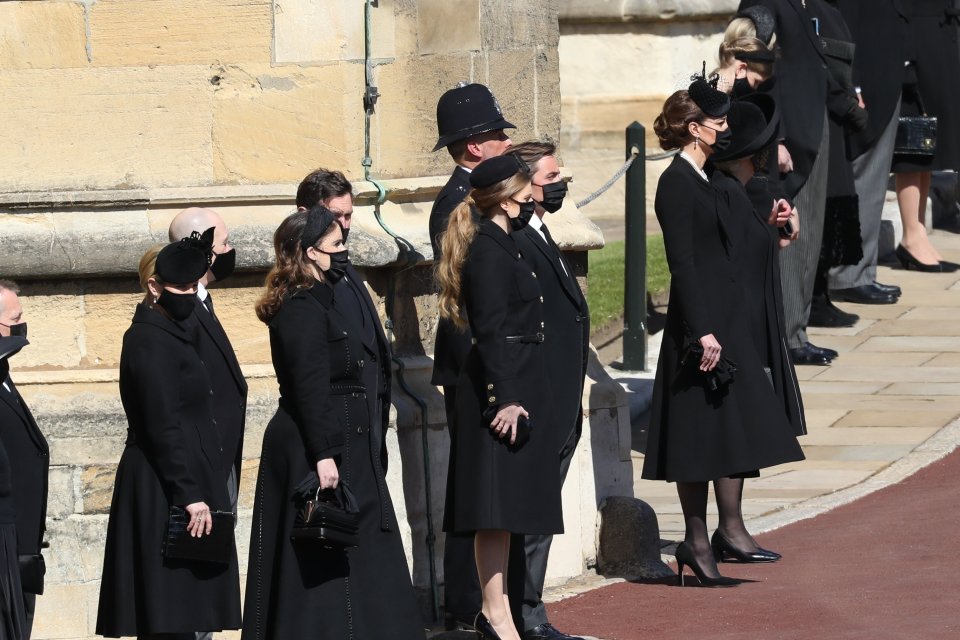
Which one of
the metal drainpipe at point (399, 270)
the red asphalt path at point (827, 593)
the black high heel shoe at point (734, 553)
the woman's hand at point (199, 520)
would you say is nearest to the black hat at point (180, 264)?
the woman's hand at point (199, 520)

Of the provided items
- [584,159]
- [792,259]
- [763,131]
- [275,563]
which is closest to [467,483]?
[275,563]

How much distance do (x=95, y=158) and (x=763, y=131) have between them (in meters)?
2.72

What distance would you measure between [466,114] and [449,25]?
33.4 inches

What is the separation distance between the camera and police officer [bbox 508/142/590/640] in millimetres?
6820

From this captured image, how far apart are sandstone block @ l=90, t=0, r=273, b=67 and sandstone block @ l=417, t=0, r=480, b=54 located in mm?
800

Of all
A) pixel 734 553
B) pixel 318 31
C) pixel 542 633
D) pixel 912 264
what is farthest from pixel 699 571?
pixel 912 264

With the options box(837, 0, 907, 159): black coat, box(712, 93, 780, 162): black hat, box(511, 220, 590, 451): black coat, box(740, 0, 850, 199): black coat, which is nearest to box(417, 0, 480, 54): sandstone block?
box(712, 93, 780, 162): black hat

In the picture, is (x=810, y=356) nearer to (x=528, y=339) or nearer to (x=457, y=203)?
(x=457, y=203)

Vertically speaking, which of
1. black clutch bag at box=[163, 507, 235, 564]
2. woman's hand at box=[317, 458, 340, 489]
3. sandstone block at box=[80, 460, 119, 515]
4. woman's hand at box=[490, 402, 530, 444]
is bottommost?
sandstone block at box=[80, 460, 119, 515]

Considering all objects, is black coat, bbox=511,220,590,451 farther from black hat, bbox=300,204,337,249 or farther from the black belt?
black hat, bbox=300,204,337,249

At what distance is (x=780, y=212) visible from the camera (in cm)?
863

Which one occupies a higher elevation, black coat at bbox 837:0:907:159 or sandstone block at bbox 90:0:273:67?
sandstone block at bbox 90:0:273:67

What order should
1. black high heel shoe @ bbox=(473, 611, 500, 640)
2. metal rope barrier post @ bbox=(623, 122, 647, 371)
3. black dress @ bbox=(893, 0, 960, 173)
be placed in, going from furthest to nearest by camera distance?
black dress @ bbox=(893, 0, 960, 173), metal rope barrier post @ bbox=(623, 122, 647, 371), black high heel shoe @ bbox=(473, 611, 500, 640)

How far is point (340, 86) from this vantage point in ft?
24.6
